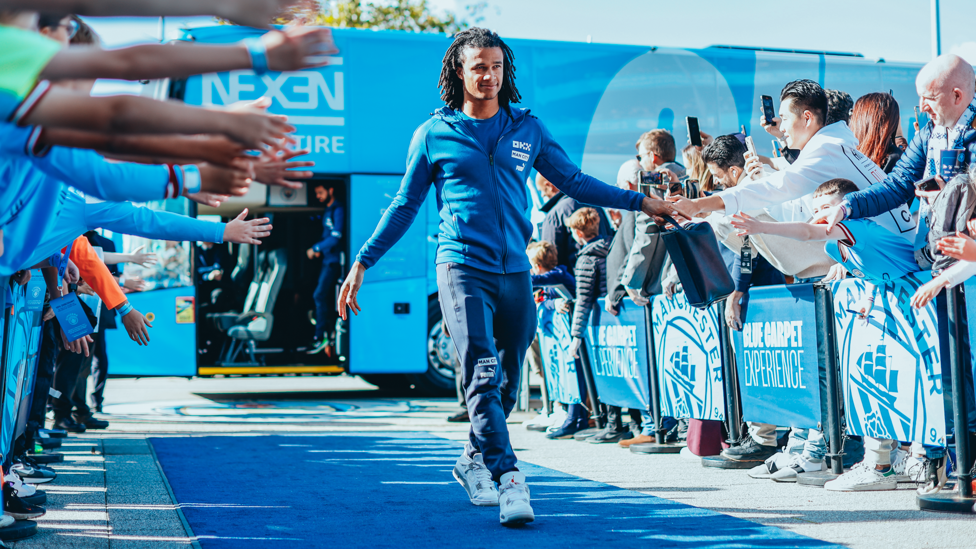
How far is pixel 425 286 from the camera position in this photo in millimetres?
10883

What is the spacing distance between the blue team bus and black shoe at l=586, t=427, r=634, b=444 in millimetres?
4043

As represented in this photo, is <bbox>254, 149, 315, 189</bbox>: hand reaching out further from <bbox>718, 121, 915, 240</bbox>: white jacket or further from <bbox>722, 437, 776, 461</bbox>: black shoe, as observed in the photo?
<bbox>722, 437, 776, 461</bbox>: black shoe

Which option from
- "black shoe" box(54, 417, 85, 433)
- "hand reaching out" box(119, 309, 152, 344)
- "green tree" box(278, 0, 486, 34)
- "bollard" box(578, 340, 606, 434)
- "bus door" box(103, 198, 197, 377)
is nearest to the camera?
"hand reaching out" box(119, 309, 152, 344)

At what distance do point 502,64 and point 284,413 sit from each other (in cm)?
615

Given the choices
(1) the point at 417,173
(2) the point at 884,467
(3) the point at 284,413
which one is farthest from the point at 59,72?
(3) the point at 284,413

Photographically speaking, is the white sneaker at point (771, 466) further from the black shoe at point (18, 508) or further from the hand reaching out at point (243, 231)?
the black shoe at point (18, 508)

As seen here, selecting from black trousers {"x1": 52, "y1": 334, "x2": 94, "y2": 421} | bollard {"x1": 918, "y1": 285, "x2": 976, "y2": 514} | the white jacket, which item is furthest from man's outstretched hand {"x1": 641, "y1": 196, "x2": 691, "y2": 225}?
black trousers {"x1": 52, "y1": 334, "x2": 94, "y2": 421}

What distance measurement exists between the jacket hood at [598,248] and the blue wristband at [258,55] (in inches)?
197

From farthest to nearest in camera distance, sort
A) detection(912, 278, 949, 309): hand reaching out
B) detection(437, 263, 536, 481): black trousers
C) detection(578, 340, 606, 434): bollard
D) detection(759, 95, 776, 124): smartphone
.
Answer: detection(578, 340, 606, 434): bollard < detection(759, 95, 776, 124): smartphone < detection(437, 263, 536, 481): black trousers < detection(912, 278, 949, 309): hand reaching out

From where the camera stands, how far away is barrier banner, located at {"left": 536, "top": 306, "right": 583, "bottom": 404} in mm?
7613

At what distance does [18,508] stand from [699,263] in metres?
3.51

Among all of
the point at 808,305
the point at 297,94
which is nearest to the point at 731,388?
the point at 808,305

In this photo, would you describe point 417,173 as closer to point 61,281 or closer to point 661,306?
point 61,281

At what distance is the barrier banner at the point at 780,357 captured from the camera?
4930mm
